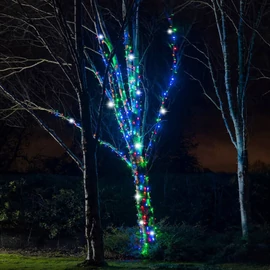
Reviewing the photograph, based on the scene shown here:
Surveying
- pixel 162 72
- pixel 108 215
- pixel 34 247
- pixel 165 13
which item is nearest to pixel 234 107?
pixel 165 13

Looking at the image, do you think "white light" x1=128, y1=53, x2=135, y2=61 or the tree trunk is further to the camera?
the tree trunk

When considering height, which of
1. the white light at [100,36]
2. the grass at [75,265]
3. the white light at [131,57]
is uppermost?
the white light at [100,36]

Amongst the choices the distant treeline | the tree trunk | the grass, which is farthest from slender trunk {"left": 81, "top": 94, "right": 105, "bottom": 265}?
the distant treeline

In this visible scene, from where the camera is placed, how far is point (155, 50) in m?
17.4

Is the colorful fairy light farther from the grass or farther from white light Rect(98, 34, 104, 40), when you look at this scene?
the grass

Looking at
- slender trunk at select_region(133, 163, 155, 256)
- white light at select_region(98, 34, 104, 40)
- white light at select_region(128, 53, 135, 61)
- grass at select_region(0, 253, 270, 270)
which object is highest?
white light at select_region(98, 34, 104, 40)

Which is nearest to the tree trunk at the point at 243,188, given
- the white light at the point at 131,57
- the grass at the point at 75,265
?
the grass at the point at 75,265

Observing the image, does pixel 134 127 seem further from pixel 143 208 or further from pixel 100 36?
pixel 100 36

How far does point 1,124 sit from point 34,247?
8.75 m

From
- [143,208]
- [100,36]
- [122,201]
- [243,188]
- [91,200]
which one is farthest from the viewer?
[122,201]

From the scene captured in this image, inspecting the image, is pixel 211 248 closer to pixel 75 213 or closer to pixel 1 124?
pixel 75 213

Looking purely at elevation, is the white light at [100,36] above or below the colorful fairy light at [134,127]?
above

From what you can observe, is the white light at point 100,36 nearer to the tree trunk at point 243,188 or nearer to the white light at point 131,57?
the white light at point 131,57

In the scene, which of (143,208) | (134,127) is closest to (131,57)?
(134,127)
